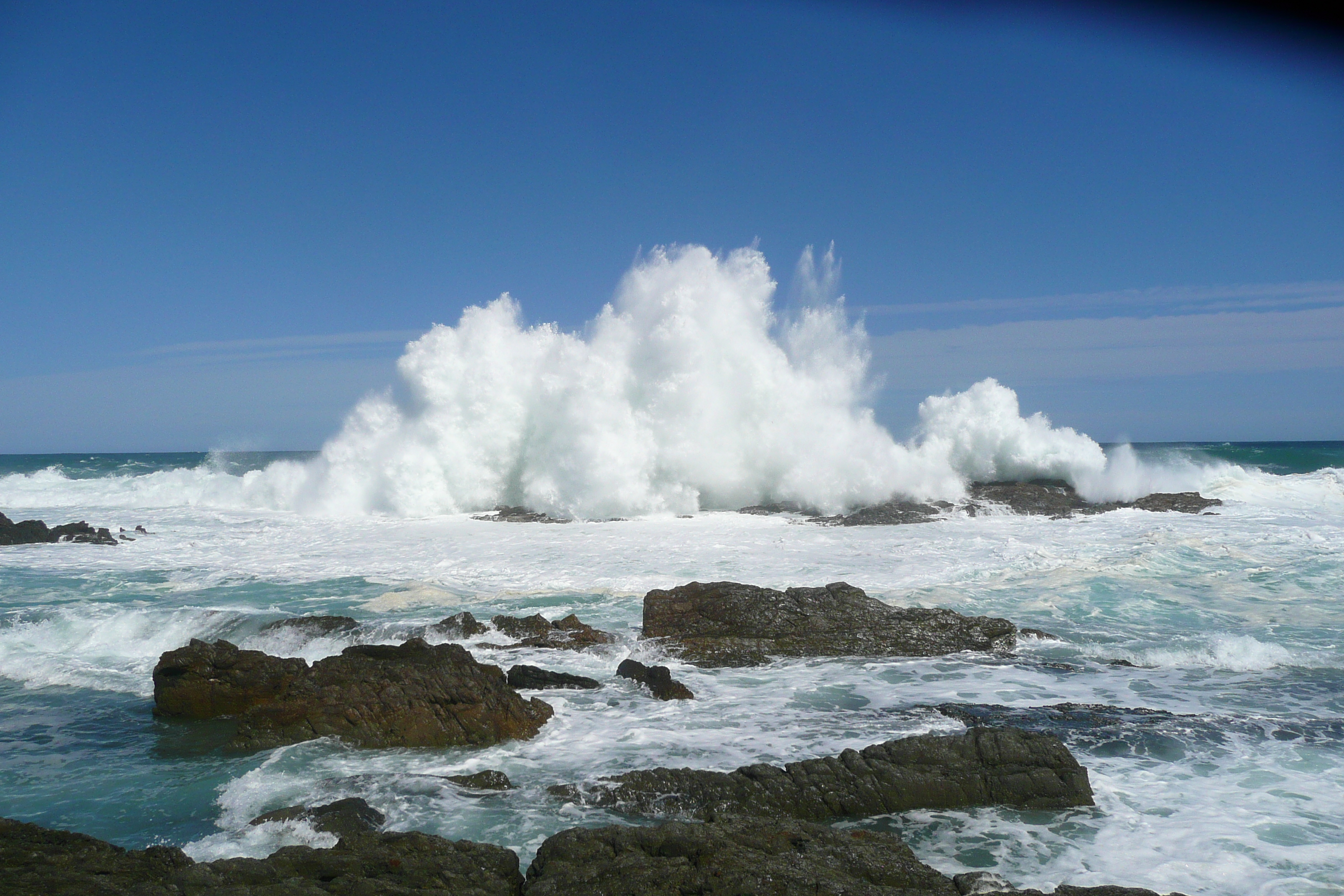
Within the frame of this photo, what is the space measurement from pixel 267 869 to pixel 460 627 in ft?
19.0

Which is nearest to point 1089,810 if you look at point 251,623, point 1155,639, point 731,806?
point 731,806

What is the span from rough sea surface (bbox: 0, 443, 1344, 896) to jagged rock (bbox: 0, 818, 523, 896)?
621 millimetres

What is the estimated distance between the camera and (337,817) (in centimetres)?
470

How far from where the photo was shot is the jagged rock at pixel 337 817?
15.0 feet

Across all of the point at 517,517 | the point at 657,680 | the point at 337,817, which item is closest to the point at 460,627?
the point at 657,680

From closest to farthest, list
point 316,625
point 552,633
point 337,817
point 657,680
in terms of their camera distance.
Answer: point 337,817 → point 657,680 → point 316,625 → point 552,633

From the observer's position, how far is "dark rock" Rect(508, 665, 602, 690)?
25.3 ft

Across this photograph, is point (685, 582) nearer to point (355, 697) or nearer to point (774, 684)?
point (774, 684)

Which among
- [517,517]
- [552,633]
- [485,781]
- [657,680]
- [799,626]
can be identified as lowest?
[485,781]

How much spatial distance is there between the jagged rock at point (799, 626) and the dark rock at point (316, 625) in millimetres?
3427

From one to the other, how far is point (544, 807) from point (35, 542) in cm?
1814

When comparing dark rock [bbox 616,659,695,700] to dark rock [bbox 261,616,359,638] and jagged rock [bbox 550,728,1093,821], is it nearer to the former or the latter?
jagged rock [bbox 550,728,1093,821]

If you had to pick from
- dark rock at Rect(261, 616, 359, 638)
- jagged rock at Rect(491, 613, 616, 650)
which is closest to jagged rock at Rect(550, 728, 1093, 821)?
jagged rock at Rect(491, 613, 616, 650)

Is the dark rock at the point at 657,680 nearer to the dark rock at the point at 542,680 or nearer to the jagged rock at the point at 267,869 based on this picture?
the dark rock at the point at 542,680
